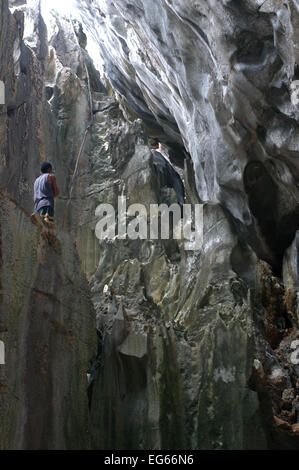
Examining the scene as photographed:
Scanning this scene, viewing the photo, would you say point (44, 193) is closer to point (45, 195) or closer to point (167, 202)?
point (45, 195)

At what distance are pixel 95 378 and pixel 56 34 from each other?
61.4 feet

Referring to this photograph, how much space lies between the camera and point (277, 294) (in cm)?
1334

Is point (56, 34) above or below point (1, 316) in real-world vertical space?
above

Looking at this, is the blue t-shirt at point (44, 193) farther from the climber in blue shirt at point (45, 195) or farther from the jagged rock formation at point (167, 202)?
the jagged rock formation at point (167, 202)

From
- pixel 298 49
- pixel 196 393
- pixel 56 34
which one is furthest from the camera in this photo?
pixel 56 34

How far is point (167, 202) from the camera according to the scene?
17922mm

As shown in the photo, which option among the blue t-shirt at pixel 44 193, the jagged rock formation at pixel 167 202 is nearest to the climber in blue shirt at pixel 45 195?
the blue t-shirt at pixel 44 193

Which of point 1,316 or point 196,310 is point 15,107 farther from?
point 1,316

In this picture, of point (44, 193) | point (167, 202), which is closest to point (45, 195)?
point (44, 193)

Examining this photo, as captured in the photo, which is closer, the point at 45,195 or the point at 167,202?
the point at 45,195

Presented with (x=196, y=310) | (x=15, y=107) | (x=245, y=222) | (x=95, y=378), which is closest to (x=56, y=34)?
(x=15, y=107)

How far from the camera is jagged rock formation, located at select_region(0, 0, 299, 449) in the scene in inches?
282

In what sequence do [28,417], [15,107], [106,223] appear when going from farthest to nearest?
[106,223] → [15,107] → [28,417]

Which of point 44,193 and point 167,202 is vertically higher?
point 167,202
